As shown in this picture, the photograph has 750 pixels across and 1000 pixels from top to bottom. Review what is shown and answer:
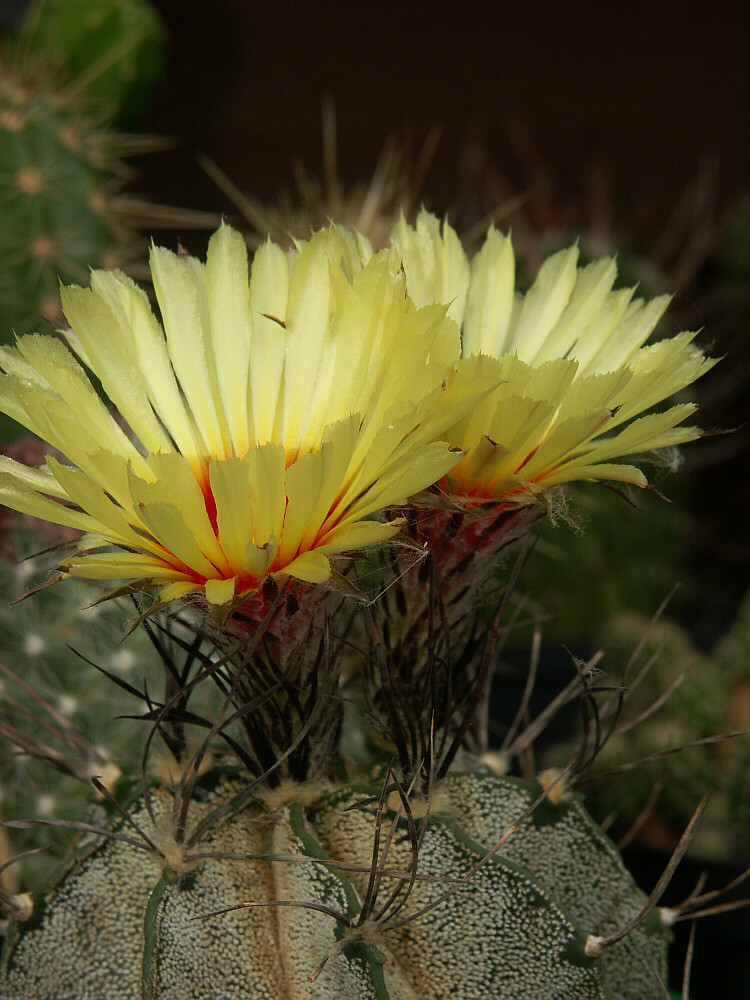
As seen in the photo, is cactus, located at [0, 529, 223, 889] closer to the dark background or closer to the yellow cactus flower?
the yellow cactus flower

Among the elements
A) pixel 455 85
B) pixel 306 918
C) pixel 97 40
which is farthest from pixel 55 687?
pixel 455 85

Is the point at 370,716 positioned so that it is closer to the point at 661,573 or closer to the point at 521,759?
the point at 521,759

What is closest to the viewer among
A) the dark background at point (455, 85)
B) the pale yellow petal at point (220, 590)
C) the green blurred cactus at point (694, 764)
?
the pale yellow petal at point (220, 590)

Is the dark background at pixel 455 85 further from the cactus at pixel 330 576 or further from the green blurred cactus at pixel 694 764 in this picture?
the cactus at pixel 330 576

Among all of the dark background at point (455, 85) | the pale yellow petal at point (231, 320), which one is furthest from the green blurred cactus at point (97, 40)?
the pale yellow petal at point (231, 320)

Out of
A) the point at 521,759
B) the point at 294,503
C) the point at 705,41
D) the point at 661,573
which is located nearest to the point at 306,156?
the point at 705,41

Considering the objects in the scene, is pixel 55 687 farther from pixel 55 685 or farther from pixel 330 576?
pixel 330 576
